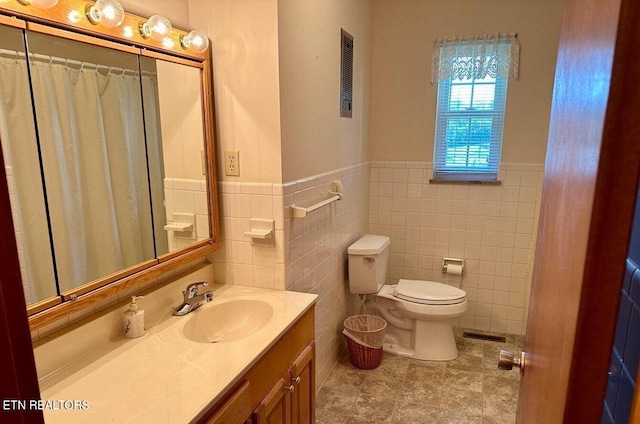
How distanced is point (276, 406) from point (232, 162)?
1.06 metres

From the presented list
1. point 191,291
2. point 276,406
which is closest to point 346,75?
point 191,291

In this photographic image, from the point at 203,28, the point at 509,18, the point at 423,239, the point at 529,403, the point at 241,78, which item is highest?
the point at 509,18

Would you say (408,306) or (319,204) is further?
(408,306)

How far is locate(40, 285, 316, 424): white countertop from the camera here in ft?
3.34

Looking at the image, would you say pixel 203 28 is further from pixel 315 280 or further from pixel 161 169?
pixel 315 280

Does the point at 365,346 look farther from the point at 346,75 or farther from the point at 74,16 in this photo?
the point at 74,16

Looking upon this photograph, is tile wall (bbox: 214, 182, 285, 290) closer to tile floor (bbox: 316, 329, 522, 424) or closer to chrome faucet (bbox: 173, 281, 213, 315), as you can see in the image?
chrome faucet (bbox: 173, 281, 213, 315)

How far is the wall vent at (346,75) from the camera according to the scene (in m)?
2.47

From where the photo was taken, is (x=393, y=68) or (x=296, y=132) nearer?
(x=296, y=132)

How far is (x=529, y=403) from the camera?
90 centimetres

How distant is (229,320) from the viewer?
5.73ft

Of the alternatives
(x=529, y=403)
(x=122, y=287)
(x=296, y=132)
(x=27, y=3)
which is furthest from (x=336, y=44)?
(x=529, y=403)

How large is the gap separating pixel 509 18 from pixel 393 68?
2.77ft

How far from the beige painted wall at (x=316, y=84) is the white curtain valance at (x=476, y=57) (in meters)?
0.57
